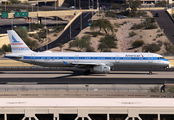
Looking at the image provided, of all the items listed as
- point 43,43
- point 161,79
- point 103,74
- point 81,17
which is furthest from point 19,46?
point 81,17

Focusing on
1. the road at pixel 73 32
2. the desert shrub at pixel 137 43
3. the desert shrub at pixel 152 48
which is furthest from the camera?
the road at pixel 73 32

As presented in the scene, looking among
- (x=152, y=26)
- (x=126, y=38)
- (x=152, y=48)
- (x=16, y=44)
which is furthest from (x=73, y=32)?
(x=16, y=44)

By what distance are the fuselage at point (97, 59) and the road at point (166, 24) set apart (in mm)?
48915

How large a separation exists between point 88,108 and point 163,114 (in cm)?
566

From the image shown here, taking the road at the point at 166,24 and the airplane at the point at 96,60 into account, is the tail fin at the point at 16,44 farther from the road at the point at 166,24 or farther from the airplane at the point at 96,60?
the road at the point at 166,24

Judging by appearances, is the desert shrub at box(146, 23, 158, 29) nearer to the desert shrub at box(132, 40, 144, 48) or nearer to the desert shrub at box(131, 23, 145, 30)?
the desert shrub at box(131, 23, 145, 30)

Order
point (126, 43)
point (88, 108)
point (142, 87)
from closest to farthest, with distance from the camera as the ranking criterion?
point (88, 108) < point (142, 87) < point (126, 43)

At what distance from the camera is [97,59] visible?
52.2 meters

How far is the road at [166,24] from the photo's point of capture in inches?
4169

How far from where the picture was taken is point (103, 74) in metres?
54.1

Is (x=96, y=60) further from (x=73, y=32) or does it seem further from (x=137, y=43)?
(x=73, y=32)

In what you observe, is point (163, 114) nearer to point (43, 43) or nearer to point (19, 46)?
point (19, 46)

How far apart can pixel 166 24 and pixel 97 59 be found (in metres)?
77.0

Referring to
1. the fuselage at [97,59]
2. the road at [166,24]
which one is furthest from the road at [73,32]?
the fuselage at [97,59]
